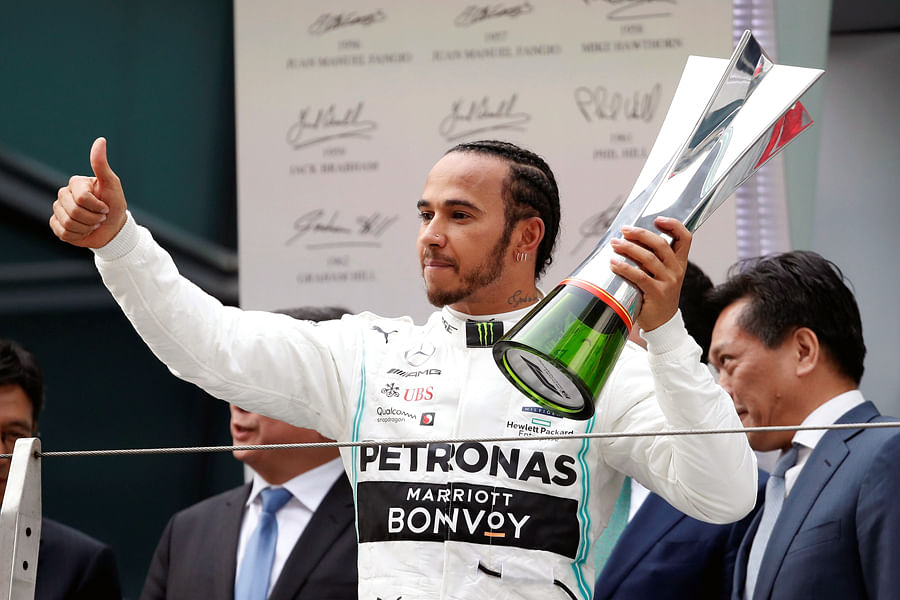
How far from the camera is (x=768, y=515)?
1946mm

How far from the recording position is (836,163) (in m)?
3.26

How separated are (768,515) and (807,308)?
1.16ft

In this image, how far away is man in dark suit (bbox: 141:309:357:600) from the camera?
80.8 inches

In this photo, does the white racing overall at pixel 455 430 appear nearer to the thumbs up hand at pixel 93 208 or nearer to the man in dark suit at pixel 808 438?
the thumbs up hand at pixel 93 208

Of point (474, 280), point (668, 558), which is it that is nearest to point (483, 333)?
point (474, 280)

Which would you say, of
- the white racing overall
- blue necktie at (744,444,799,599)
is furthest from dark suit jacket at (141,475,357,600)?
blue necktie at (744,444,799,599)

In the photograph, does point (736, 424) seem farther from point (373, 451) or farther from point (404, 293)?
point (404, 293)

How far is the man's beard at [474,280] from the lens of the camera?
1.55 m

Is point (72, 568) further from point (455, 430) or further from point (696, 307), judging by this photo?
point (696, 307)

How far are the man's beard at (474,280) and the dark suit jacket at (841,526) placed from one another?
605mm

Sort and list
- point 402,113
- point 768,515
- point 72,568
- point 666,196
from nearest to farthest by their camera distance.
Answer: point 666,196
point 768,515
point 72,568
point 402,113

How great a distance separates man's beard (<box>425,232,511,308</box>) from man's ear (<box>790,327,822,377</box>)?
0.68 meters

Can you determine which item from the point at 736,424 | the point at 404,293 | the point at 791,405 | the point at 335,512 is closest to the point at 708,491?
the point at 736,424

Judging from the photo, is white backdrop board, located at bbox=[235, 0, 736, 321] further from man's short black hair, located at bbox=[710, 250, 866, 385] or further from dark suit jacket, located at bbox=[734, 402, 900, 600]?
dark suit jacket, located at bbox=[734, 402, 900, 600]
